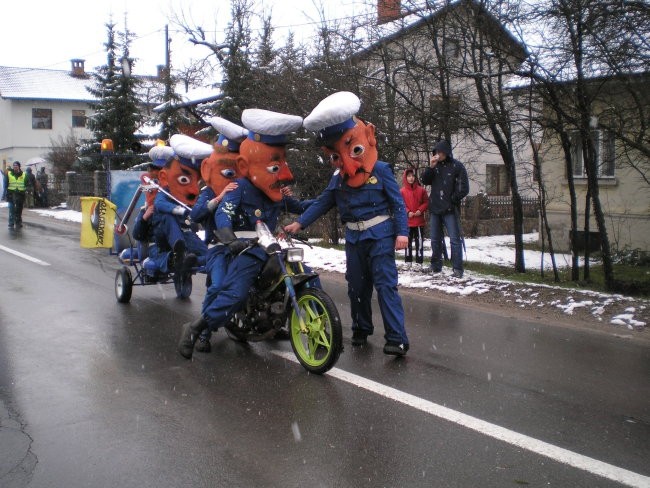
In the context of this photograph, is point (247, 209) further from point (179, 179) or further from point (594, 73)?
point (594, 73)

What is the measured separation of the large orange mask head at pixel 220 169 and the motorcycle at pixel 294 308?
0.69 metres

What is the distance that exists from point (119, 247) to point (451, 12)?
5.97 metres

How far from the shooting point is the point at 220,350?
659 cm

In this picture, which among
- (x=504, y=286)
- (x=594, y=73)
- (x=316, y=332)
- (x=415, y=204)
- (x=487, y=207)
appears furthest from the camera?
(x=487, y=207)

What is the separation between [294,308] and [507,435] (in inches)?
81.5

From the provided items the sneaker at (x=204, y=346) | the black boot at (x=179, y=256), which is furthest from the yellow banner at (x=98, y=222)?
the sneaker at (x=204, y=346)

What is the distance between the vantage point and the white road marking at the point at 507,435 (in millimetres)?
3859

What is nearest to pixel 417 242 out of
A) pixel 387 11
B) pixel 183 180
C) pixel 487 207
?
pixel 387 11

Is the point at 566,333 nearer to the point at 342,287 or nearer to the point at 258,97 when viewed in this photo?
the point at 342,287

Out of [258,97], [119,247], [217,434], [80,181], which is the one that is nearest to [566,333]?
[217,434]

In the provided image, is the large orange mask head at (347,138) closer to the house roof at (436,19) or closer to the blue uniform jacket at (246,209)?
the blue uniform jacket at (246,209)

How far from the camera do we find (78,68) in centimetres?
5709

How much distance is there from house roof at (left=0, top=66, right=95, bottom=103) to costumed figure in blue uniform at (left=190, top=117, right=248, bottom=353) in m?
47.0

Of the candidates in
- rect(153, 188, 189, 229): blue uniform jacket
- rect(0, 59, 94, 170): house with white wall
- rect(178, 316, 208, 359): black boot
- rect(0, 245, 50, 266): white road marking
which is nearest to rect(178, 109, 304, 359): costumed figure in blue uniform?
rect(178, 316, 208, 359): black boot
